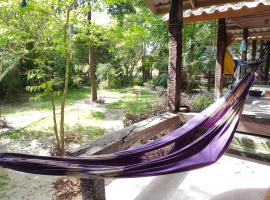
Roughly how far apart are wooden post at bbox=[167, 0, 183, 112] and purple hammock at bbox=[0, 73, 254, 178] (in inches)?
33.6

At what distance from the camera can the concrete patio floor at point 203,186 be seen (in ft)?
7.13

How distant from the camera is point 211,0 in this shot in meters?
3.00

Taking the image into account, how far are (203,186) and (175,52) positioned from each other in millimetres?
1343

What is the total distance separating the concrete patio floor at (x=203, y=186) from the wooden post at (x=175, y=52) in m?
0.76

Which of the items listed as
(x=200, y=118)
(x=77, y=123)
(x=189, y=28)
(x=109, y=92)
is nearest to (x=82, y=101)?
(x=109, y=92)

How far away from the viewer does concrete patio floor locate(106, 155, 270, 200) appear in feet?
7.13

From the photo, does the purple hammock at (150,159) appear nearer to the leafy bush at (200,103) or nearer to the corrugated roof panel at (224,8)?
the corrugated roof panel at (224,8)

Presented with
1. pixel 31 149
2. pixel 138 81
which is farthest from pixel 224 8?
pixel 138 81

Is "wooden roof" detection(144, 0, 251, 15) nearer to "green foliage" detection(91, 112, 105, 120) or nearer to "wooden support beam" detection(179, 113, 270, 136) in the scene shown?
"wooden support beam" detection(179, 113, 270, 136)

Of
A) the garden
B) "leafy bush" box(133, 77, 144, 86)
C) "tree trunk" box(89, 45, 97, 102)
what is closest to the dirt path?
the garden

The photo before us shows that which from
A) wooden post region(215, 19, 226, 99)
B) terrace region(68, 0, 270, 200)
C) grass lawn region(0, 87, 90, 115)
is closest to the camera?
terrace region(68, 0, 270, 200)

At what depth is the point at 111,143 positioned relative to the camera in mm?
1818

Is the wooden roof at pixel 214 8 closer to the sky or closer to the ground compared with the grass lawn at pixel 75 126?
closer to the sky

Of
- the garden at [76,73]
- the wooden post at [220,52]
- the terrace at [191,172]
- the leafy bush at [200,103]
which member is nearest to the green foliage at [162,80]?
the garden at [76,73]
